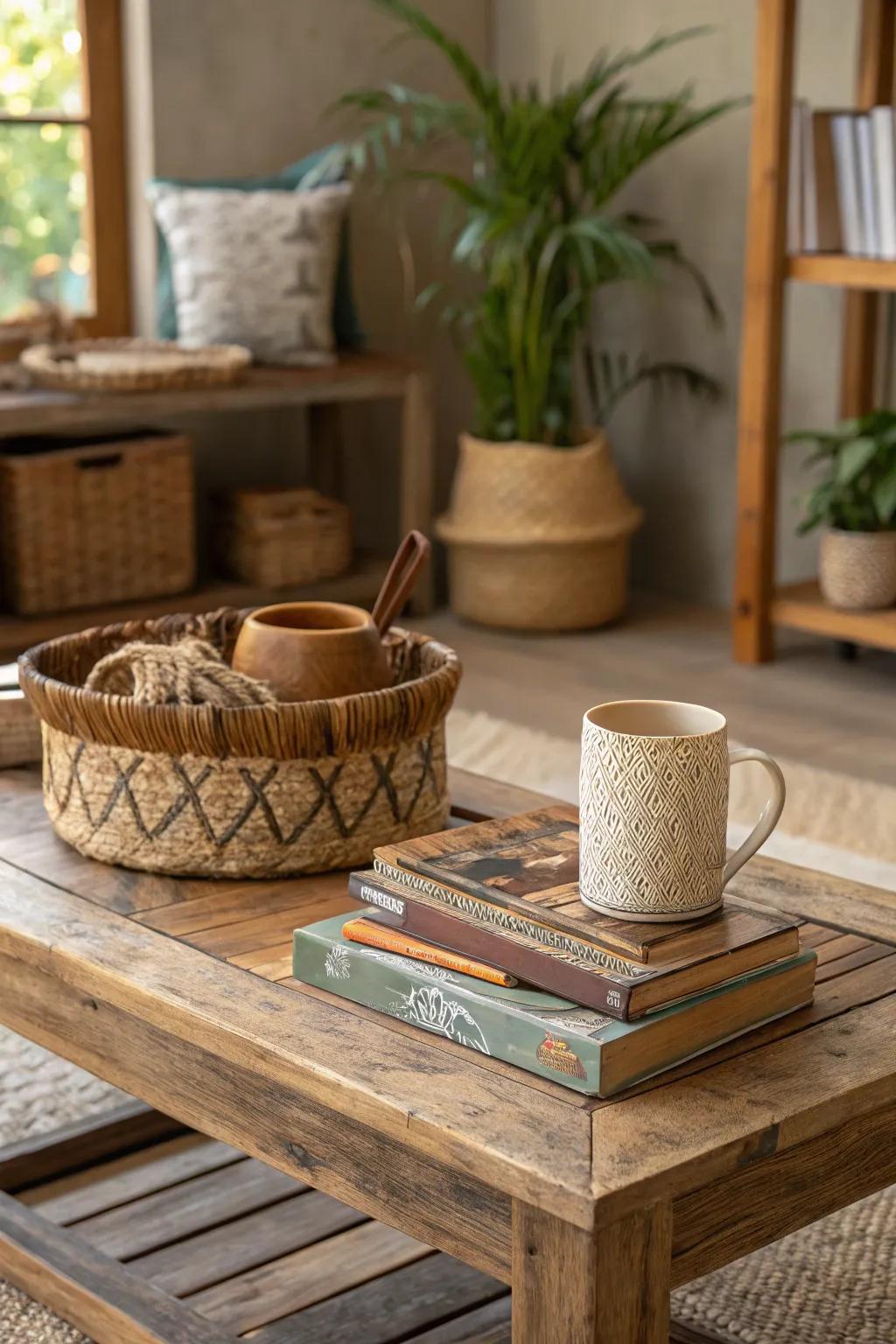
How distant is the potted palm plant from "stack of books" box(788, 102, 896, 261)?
0.27 metres

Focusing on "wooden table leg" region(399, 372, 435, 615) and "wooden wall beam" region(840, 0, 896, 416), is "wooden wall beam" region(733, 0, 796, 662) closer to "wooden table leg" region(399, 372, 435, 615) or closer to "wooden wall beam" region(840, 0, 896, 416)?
"wooden wall beam" region(840, 0, 896, 416)

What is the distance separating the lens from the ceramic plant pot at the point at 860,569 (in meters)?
3.45

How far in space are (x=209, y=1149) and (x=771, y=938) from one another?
2.73 feet

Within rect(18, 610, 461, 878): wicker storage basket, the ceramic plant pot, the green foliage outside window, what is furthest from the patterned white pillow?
rect(18, 610, 461, 878): wicker storage basket

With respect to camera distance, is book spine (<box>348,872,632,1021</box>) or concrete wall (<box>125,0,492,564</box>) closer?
book spine (<box>348,872,632,1021</box>)

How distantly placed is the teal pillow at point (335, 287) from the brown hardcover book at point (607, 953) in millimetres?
2990

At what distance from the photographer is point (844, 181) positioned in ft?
11.4

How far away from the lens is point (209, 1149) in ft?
5.60

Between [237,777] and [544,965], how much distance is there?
339 mm

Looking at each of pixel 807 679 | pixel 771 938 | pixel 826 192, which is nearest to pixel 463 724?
pixel 807 679

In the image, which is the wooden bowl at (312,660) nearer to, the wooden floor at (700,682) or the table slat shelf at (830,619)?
the wooden floor at (700,682)

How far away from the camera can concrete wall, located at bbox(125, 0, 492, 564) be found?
12.9ft

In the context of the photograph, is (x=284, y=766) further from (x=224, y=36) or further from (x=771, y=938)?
(x=224, y=36)

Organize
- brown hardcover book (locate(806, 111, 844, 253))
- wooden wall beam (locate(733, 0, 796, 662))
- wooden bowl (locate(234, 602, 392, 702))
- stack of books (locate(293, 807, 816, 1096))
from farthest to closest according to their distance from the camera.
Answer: brown hardcover book (locate(806, 111, 844, 253)) < wooden wall beam (locate(733, 0, 796, 662)) < wooden bowl (locate(234, 602, 392, 702)) < stack of books (locate(293, 807, 816, 1096))
